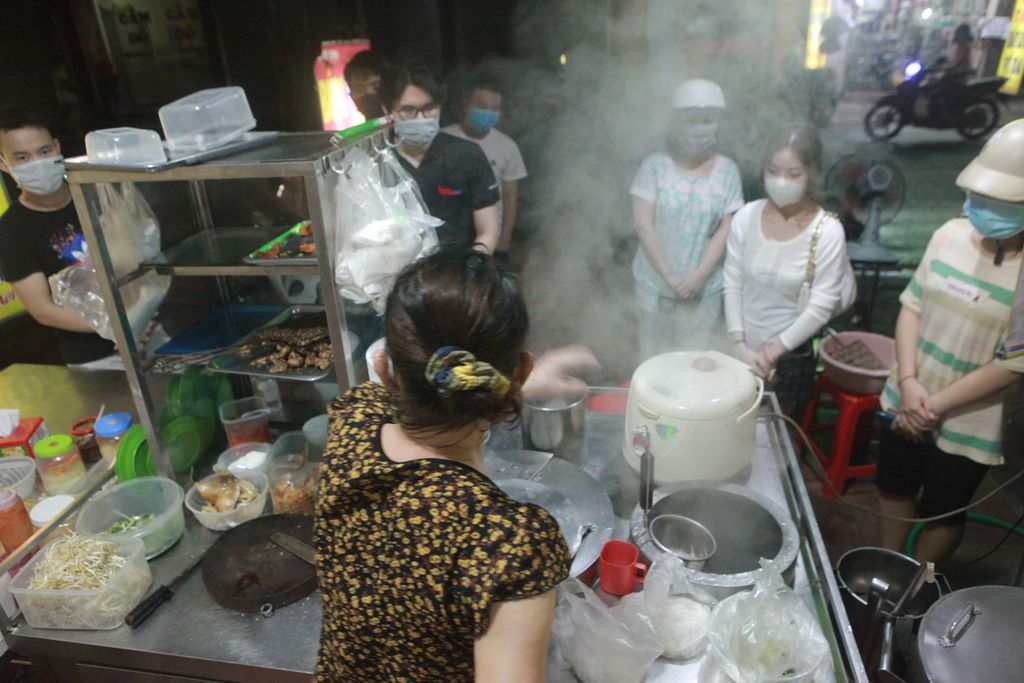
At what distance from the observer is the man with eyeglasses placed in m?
2.55

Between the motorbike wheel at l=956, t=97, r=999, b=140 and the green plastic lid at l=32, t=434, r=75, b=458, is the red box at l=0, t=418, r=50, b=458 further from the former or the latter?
the motorbike wheel at l=956, t=97, r=999, b=140

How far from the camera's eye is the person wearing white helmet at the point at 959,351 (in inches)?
78.3

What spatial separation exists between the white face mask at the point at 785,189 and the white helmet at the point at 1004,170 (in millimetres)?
810

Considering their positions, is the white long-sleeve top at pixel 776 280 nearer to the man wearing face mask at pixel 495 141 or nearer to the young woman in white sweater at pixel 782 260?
the young woman in white sweater at pixel 782 260

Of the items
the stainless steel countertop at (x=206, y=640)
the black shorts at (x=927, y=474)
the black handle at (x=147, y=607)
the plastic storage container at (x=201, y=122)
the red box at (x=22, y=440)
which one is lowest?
the black shorts at (x=927, y=474)

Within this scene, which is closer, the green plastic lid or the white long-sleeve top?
the green plastic lid

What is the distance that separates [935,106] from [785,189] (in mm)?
5642

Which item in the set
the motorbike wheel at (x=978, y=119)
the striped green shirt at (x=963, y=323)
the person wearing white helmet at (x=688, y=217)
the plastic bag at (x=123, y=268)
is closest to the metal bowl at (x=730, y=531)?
the striped green shirt at (x=963, y=323)

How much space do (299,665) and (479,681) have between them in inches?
28.9

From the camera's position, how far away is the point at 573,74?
4.38 metres

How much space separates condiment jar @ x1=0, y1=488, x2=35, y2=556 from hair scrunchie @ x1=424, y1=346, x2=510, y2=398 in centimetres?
150

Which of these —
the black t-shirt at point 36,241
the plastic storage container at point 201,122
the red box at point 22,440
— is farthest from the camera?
the black t-shirt at point 36,241

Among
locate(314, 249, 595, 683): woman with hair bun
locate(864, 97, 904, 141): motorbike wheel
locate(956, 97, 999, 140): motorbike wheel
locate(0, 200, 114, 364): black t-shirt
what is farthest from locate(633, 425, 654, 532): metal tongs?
locate(864, 97, 904, 141): motorbike wheel

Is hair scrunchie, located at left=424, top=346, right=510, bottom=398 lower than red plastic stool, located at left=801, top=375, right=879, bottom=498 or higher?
higher
